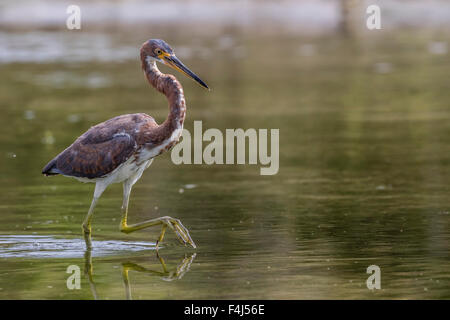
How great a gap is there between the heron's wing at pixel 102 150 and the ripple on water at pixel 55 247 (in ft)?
2.20

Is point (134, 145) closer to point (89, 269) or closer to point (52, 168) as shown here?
point (52, 168)

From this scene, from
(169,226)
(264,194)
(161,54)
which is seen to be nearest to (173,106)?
(161,54)

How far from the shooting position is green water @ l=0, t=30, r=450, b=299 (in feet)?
29.7

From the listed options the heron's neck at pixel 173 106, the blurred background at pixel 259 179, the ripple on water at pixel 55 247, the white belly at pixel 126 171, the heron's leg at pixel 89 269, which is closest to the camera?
the heron's leg at pixel 89 269

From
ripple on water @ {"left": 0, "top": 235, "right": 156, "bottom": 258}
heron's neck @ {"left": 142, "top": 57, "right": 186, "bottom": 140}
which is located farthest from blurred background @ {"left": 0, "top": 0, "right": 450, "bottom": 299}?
heron's neck @ {"left": 142, "top": 57, "right": 186, "bottom": 140}

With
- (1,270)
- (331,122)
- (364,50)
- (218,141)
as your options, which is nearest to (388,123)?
(331,122)

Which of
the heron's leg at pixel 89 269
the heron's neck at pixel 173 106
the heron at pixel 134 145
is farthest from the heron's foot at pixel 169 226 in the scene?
the heron's neck at pixel 173 106

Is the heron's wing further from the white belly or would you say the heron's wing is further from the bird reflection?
the bird reflection

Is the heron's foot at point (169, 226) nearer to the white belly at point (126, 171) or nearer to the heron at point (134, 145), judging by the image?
the heron at point (134, 145)

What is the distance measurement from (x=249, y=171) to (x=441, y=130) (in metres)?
4.00

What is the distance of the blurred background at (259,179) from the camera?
918cm

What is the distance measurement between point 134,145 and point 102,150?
348 mm

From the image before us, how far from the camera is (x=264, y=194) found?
1307 cm

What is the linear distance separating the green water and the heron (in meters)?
Answer: 0.30
